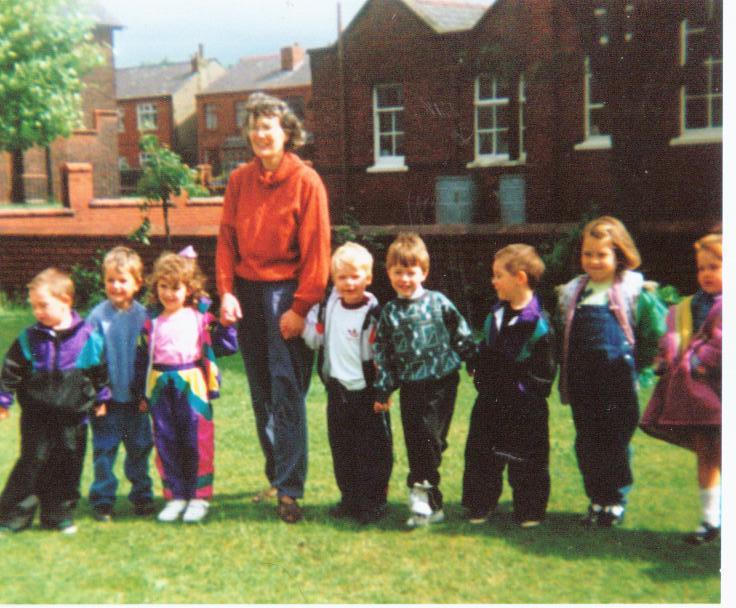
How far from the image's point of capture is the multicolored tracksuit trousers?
3.99 m

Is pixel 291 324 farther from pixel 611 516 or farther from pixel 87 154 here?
pixel 87 154

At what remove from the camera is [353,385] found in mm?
3939

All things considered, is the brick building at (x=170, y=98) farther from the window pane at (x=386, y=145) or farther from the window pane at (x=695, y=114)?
the window pane at (x=695, y=114)

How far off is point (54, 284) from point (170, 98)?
5.47 m

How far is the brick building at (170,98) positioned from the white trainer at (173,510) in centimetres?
426

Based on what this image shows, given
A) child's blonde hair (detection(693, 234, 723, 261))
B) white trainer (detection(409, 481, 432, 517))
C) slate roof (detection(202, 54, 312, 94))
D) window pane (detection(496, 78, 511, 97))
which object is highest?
slate roof (detection(202, 54, 312, 94))

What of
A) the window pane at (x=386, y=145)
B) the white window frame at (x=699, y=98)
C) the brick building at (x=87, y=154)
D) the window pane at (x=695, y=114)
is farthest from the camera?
the brick building at (x=87, y=154)

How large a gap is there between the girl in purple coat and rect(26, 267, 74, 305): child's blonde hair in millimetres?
2649

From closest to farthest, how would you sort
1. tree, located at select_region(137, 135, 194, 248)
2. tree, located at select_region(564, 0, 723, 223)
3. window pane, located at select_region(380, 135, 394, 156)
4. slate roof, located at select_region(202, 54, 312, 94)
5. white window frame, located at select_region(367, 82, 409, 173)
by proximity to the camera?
tree, located at select_region(564, 0, 723, 223) < slate roof, located at select_region(202, 54, 312, 94) < tree, located at select_region(137, 135, 194, 248) < white window frame, located at select_region(367, 82, 409, 173) < window pane, located at select_region(380, 135, 394, 156)

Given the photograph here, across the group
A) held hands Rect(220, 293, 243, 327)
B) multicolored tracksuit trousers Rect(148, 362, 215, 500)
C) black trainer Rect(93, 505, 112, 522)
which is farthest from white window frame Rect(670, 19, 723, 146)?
black trainer Rect(93, 505, 112, 522)

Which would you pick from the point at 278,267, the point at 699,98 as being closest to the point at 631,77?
the point at 699,98

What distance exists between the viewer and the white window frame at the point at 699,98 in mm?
4238

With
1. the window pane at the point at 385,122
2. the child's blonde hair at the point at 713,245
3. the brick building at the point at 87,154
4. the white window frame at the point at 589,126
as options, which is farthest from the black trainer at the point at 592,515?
the brick building at the point at 87,154

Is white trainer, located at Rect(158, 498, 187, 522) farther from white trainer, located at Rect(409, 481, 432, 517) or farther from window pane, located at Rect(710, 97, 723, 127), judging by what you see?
window pane, located at Rect(710, 97, 723, 127)
